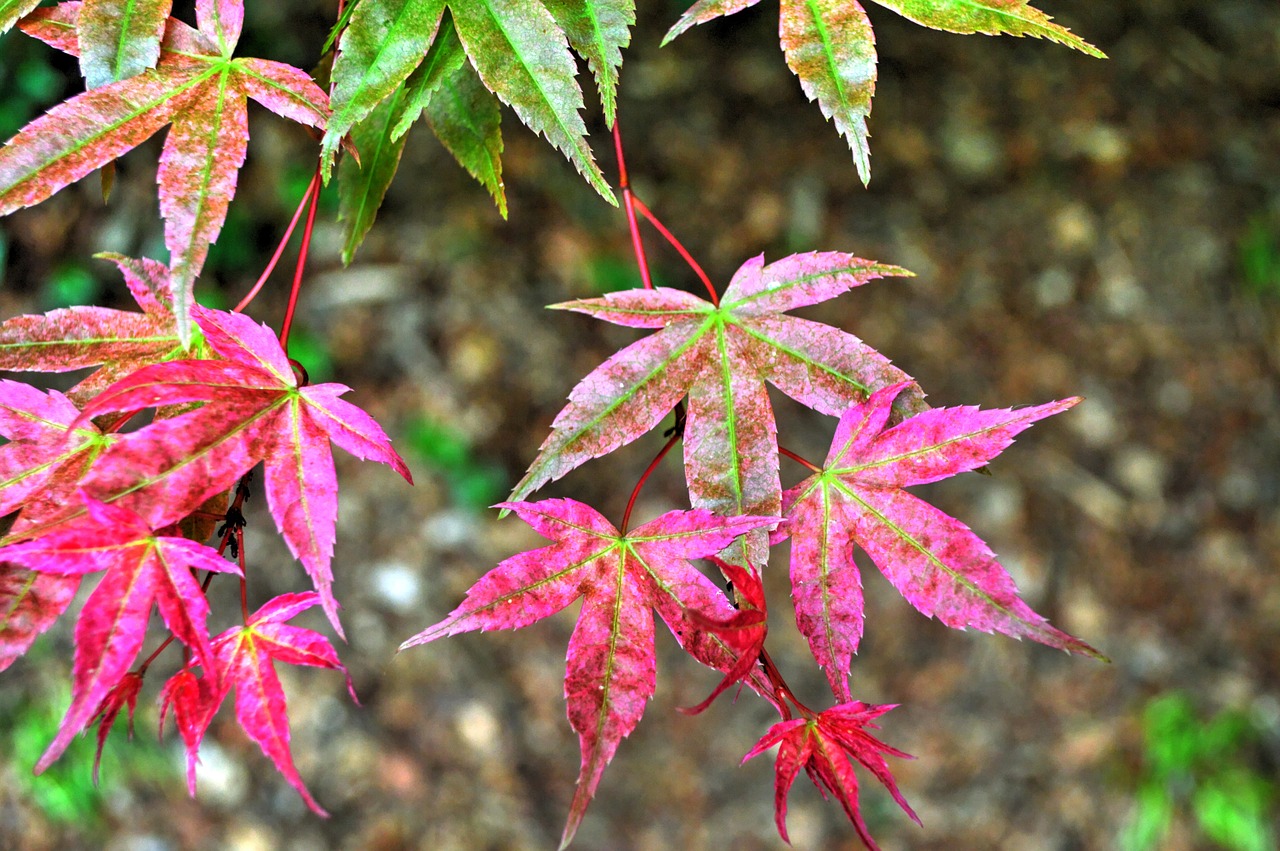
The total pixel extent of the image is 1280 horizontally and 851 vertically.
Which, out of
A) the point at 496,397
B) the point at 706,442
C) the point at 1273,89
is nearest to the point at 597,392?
the point at 706,442

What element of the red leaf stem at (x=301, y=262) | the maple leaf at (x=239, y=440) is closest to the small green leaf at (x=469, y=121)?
the red leaf stem at (x=301, y=262)

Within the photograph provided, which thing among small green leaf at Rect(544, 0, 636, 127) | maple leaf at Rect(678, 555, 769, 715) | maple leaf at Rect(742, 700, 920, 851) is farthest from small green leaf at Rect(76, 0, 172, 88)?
maple leaf at Rect(742, 700, 920, 851)

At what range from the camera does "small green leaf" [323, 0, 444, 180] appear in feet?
1.86

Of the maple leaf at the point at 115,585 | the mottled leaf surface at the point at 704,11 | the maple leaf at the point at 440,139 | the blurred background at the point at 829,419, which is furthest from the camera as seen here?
the blurred background at the point at 829,419

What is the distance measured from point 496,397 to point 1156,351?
1510 millimetres

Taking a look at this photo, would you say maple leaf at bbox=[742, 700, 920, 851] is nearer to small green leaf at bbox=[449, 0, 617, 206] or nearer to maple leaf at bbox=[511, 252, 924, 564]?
maple leaf at bbox=[511, 252, 924, 564]

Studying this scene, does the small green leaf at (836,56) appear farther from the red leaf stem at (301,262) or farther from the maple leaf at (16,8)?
the maple leaf at (16,8)

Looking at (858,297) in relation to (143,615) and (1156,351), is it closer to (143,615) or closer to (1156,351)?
(1156,351)

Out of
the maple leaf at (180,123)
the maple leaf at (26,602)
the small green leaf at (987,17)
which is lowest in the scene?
the maple leaf at (26,602)

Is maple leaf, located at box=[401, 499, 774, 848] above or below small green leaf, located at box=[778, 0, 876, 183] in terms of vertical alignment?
below

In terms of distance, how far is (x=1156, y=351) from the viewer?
2033 mm

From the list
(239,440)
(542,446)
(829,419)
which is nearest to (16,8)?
(239,440)

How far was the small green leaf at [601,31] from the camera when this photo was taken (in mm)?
588

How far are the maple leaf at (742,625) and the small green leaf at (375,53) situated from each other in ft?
1.18
